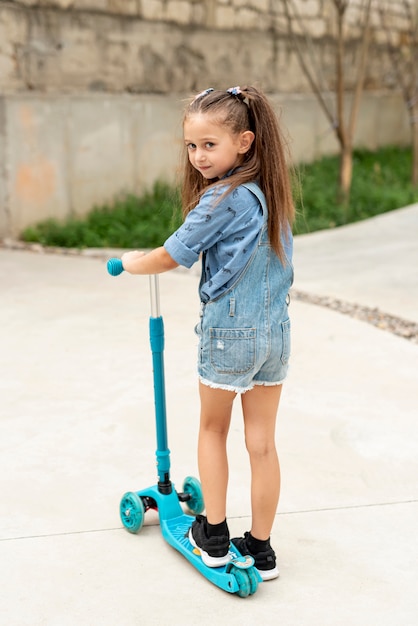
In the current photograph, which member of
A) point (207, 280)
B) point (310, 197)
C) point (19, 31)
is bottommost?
point (310, 197)

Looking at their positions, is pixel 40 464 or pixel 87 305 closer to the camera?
pixel 40 464

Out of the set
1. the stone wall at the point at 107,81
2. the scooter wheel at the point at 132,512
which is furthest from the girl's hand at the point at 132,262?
the stone wall at the point at 107,81

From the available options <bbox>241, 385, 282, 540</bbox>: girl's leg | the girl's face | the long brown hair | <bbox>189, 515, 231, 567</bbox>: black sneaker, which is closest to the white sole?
<bbox>189, 515, 231, 567</bbox>: black sneaker

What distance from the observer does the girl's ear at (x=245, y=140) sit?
7.71 feet

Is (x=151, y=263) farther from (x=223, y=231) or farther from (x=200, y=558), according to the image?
(x=200, y=558)

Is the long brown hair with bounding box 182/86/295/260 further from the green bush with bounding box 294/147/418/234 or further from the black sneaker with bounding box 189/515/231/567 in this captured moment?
the green bush with bounding box 294/147/418/234

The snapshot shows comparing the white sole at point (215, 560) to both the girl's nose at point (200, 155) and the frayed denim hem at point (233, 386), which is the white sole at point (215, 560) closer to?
the frayed denim hem at point (233, 386)

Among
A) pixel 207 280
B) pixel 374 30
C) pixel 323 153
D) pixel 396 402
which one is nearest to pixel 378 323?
pixel 396 402

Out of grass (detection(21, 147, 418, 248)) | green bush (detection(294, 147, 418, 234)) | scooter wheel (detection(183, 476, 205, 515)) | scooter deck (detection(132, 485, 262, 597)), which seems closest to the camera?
scooter deck (detection(132, 485, 262, 597))

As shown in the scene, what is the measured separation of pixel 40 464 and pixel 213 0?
6912 mm

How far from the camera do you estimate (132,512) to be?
275 cm

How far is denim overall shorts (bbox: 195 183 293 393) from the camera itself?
2.35 meters

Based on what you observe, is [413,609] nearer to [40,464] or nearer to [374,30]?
[40,464]

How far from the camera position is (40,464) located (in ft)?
10.6
